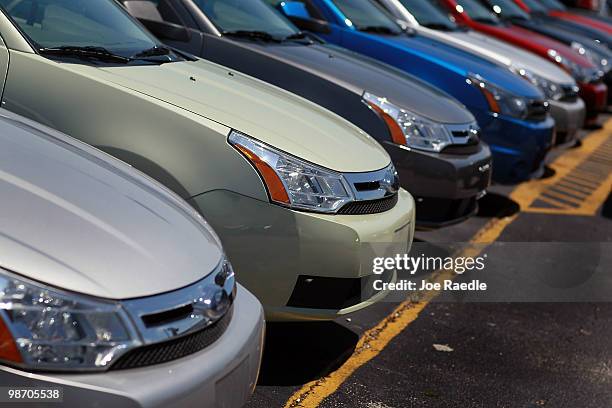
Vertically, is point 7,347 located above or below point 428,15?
above

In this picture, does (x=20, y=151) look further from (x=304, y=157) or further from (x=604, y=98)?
(x=604, y=98)

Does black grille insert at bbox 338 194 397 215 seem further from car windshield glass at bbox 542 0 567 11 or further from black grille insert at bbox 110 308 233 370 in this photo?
car windshield glass at bbox 542 0 567 11

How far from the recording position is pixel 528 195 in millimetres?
8148

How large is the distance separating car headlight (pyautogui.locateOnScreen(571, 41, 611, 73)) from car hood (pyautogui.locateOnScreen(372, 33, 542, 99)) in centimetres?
407

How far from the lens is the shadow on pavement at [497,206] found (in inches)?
288

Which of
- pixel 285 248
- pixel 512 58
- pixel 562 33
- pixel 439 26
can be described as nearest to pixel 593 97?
pixel 562 33

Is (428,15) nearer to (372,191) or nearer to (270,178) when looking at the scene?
(372,191)

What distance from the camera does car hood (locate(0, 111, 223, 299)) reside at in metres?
2.37

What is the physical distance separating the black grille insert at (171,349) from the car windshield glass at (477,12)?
8.08 metres

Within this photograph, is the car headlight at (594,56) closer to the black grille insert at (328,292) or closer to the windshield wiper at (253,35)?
the windshield wiper at (253,35)

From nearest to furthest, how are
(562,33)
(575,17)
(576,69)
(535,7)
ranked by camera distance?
(576,69), (562,33), (535,7), (575,17)

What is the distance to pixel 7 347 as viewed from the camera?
222 cm

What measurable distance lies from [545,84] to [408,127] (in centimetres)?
344

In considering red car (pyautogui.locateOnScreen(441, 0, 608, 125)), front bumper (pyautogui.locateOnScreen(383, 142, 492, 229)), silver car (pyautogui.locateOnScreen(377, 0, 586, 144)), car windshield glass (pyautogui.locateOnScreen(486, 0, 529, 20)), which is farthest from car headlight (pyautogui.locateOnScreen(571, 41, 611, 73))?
front bumper (pyautogui.locateOnScreen(383, 142, 492, 229))
